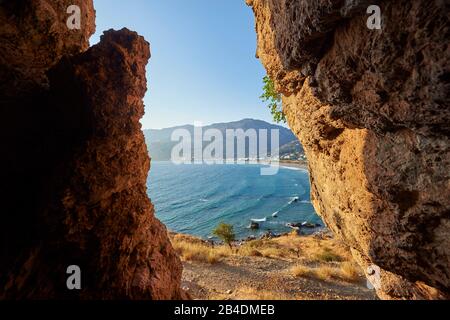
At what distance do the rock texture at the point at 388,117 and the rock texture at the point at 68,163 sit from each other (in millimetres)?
4811

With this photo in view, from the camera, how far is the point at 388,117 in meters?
3.87

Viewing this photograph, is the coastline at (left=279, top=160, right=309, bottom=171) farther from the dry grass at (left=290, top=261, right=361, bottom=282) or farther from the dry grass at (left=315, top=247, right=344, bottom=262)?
the dry grass at (left=290, top=261, right=361, bottom=282)

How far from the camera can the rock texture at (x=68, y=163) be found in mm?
5594

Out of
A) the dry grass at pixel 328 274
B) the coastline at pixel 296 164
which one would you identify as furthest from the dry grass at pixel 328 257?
the coastline at pixel 296 164

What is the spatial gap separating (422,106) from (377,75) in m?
0.82

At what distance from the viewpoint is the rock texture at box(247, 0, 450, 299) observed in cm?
295

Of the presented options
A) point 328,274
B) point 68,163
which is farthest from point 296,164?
point 68,163

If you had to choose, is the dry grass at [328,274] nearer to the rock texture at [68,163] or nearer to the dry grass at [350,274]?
the dry grass at [350,274]

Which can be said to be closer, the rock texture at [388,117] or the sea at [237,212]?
the rock texture at [388,117]

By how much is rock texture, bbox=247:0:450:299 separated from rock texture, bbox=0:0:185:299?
481 centimetres

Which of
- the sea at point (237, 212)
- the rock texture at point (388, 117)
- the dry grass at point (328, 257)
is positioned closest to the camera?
the rock texture at point (388, 117)

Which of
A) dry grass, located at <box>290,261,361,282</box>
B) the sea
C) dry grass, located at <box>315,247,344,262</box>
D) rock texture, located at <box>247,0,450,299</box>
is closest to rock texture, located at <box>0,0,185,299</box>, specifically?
rock texture, located at <box>247,0,450,299</box>

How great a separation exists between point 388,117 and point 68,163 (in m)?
6.97
